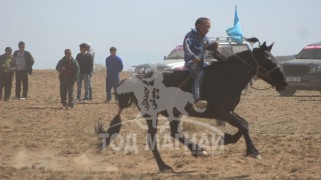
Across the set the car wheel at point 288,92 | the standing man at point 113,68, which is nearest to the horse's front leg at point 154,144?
the standing man at point 113,68

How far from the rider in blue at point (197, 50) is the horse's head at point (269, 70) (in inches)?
30.3

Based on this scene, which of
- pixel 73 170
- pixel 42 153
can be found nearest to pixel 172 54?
pixel 42 153

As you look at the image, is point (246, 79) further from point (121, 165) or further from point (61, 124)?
point (61, 124)

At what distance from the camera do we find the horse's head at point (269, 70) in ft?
33.4

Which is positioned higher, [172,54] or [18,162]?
[172,54]

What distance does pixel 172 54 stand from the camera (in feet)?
72.5

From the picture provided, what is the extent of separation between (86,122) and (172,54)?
Answer: 6986 millimetres

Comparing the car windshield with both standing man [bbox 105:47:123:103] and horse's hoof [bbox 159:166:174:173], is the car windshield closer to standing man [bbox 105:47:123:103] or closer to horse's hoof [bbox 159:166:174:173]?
standing man [bbox 105:47:123:103]

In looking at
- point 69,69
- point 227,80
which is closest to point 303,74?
point 69,69

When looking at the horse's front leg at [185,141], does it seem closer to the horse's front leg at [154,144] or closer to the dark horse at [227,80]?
the dark horse at [227,80]

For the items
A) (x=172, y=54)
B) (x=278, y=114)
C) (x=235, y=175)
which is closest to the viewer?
(x=235, y=175)

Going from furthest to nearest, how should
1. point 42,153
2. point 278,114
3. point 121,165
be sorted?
point 278,114
point 42,153
point 121,165

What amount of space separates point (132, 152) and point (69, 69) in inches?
318

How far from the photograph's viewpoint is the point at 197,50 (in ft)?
34.1
